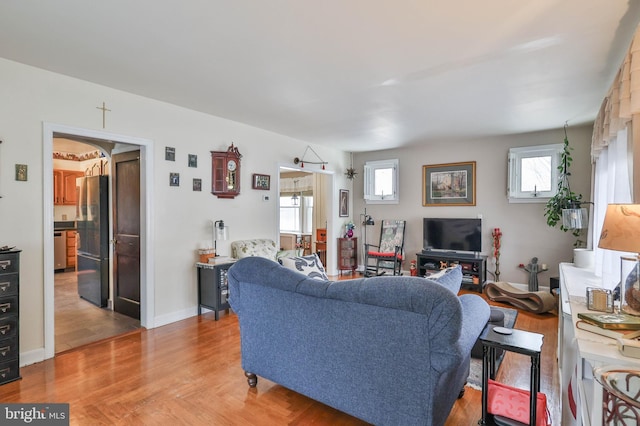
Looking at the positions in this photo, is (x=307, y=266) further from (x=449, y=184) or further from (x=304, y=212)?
(x=304, y=212)

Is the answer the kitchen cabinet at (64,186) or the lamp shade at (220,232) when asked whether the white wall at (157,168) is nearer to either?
the lamp shade at (220,232)

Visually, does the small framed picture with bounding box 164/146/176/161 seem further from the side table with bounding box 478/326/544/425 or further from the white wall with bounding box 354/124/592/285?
the white wall with bounding box 354/124/592/285

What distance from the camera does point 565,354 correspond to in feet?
7.54

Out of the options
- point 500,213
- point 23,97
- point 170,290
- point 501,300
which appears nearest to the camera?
point 23,97

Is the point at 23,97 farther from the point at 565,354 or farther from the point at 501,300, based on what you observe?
the point at 501,300

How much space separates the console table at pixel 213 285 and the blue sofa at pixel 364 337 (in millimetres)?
1694

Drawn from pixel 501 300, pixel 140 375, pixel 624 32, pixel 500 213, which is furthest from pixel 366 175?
pixel 140 375

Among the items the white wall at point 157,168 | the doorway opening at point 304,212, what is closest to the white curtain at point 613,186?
the white wall at point 157,168

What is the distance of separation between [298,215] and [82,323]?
5.25 metres

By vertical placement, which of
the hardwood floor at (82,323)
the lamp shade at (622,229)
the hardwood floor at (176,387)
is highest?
the lamp shade at (622,229)

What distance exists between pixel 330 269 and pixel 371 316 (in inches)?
200

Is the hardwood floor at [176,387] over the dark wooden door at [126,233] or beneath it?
beneath

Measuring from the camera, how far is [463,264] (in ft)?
18.4

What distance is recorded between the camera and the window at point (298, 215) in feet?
27.2
